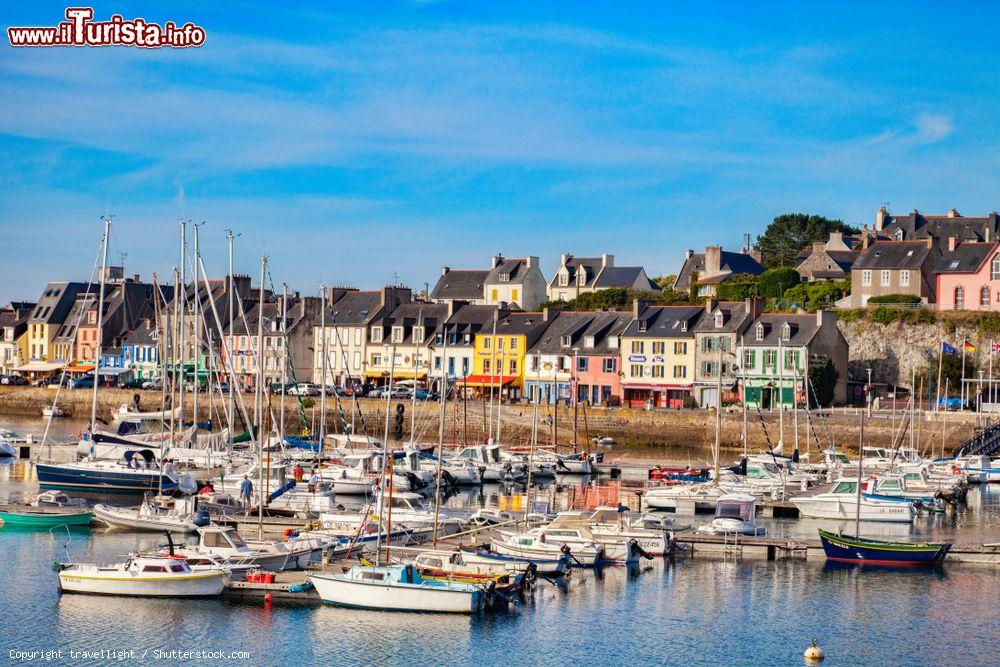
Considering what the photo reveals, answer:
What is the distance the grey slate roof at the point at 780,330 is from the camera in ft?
229

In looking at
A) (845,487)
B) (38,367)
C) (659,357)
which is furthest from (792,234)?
(845,487)

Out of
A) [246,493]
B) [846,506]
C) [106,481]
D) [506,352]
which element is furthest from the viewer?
[506,352]

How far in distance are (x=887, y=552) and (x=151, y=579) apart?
1778cm

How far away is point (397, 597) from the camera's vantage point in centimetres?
2783

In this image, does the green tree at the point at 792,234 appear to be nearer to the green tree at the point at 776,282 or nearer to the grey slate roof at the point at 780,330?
the green tree at the point at 776,282

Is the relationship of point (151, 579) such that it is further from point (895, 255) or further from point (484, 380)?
point (895, 255)

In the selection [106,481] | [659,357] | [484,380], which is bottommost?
[106,481]

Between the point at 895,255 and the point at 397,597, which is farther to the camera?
the point at 895,255

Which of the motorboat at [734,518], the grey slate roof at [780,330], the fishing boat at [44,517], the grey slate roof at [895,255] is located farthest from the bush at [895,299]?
the fishing boat at [44,517]

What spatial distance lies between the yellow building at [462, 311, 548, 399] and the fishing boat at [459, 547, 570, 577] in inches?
1799

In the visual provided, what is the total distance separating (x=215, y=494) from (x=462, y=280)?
2384 inches

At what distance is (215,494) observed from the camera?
3988 centimetres

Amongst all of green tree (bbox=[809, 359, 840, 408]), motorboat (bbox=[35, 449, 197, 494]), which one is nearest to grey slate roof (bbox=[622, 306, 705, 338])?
green tree (bbox=[809, 359, 840, 408])

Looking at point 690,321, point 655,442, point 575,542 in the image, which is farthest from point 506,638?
point 690,321
